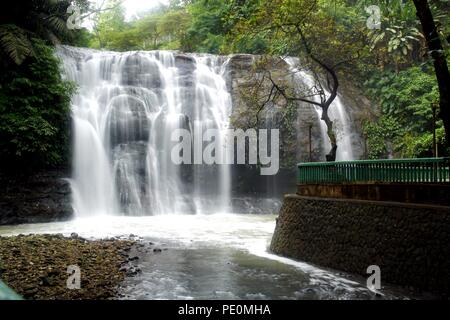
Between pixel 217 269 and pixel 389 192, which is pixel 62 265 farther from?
pixel 389 192

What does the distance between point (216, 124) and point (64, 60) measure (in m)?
9.71

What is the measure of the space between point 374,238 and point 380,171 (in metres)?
1.54

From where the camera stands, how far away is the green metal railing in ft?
26.7

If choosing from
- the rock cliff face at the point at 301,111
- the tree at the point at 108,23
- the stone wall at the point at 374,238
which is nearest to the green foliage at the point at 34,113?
the rock cliff face at the point at 301,111

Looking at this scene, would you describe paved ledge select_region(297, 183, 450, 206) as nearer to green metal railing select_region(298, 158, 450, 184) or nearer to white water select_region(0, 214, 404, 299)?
green metal railing select_region(298, 158, 450, 184)

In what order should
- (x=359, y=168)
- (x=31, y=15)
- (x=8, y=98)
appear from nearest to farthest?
(x=359, y=168) < (x=8, y=98) < (x=31, y=15)

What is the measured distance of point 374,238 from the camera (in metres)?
8.88

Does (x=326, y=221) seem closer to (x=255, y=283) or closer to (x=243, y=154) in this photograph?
(x=255, y=283)

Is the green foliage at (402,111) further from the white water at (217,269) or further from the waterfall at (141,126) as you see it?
the white water at (217,269)

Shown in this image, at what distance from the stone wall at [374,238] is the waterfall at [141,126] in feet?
40.9

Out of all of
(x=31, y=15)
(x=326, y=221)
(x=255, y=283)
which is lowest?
(x=255, y=283)

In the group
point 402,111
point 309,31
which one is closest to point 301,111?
point 402,111

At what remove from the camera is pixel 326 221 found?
10.3 m
